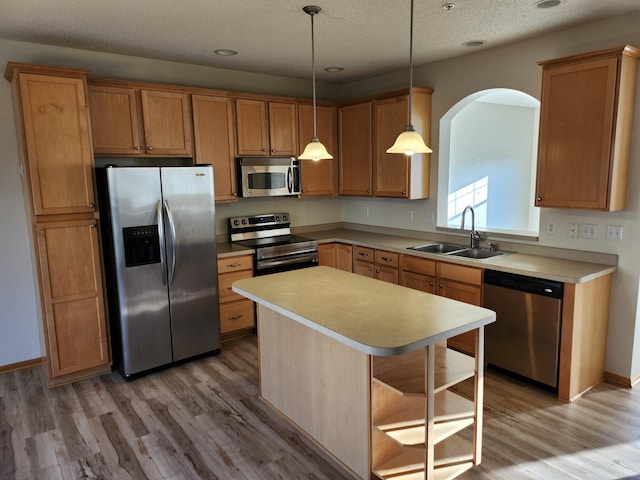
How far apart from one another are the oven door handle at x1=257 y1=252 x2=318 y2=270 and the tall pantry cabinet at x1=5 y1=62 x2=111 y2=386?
56.1 inches

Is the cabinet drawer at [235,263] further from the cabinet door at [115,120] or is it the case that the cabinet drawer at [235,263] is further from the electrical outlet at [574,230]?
the electrical outlet at [574,230]

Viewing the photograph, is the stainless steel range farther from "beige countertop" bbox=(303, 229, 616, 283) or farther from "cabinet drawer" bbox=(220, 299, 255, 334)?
"beige countertop" bbox=(303, 229, 616, 283)

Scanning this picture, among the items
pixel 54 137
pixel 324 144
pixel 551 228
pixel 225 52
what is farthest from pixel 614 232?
pixel 54 137

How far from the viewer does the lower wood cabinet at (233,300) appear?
407cm

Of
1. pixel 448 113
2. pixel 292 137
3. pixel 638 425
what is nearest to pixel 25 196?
pixel 292 137

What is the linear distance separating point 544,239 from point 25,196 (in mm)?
4169

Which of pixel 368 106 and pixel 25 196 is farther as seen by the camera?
pixel 368 106

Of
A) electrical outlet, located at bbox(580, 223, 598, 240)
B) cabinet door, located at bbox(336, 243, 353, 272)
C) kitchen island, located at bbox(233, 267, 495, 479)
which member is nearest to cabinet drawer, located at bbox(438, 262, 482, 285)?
electrical outlet, located at bbox(580, 223, 598, 240)

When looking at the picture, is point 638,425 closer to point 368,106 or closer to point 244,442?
point 244,442

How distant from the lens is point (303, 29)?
320cm

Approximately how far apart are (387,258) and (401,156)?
1013mm

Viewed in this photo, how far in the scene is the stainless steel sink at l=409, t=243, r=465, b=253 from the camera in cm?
409

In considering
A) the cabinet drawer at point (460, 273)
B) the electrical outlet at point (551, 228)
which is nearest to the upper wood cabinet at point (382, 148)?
the cabinet drawer at point (460, 273)

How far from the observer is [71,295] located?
3.32m
